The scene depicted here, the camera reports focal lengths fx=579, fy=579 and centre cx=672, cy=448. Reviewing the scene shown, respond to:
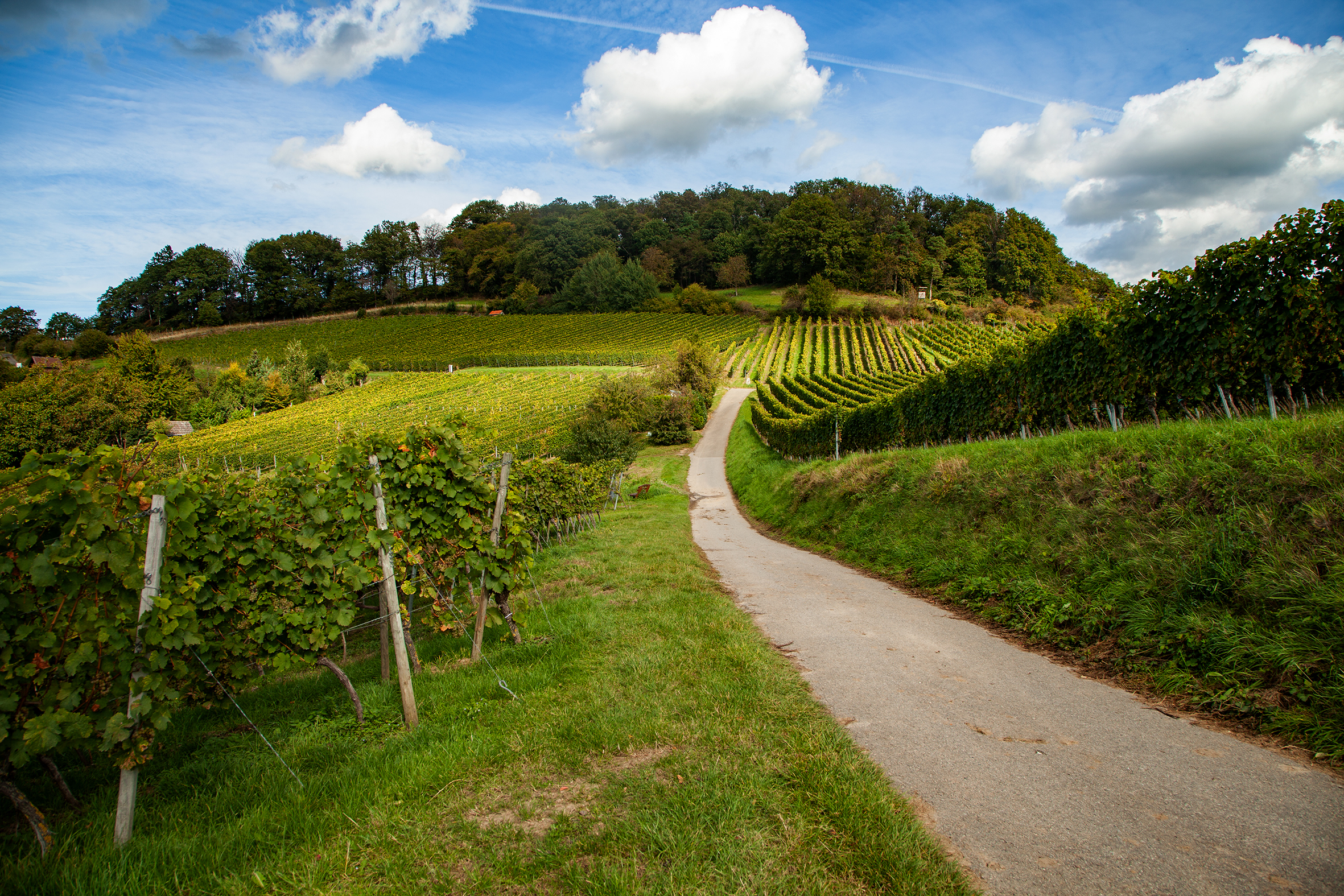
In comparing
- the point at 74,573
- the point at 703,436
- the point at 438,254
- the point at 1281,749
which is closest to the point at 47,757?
the point at 74,573

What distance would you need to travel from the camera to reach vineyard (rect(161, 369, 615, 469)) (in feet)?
148

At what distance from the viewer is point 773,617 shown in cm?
748

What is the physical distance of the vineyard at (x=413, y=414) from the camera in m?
45.1

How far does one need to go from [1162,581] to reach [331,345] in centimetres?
10101

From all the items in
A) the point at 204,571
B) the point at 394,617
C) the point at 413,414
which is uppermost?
the point at 413,414

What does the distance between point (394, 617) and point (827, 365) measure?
2582 inches

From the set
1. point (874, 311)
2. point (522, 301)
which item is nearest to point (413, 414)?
point (522, 301)

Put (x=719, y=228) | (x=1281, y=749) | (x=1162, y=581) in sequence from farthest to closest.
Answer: (x=719, y=228), (x=1162, y=581), (x=1281, y=749)

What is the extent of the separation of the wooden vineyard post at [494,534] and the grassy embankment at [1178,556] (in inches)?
231

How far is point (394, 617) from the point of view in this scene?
4664mm

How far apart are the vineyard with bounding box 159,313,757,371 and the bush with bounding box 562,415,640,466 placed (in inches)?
1437

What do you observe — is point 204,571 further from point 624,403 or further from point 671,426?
point 671,426

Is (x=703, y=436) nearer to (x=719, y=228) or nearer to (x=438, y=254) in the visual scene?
(x=719, y=228)

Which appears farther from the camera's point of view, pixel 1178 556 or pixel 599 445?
pixel 599 445
